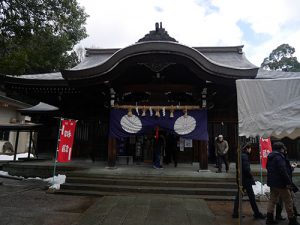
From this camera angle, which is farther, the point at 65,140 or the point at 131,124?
the point at 131,124

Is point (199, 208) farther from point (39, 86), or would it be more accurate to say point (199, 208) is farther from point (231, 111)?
point (39, 86)

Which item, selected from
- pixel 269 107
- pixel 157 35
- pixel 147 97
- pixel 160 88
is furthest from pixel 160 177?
pixel 157 35

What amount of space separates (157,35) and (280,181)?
8.52 metres

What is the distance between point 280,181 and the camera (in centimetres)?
523

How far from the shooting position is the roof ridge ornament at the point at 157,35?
11687mm

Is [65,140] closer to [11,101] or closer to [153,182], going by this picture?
[153,182]

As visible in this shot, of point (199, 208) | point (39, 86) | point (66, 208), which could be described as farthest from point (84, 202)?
point (39, 86)

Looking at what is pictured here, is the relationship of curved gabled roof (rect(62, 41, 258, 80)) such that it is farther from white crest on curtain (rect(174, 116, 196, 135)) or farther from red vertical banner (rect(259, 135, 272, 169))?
red vertical banner (rect(259, 135, 272, 169))

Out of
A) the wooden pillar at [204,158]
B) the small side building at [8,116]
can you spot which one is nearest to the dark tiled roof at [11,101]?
the small side building at [8,116]

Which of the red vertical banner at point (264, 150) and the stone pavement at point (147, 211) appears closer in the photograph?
the stone pavement at point (147, 211)

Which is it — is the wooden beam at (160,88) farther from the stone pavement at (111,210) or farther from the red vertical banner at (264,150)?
the stone pavement at (111,210)

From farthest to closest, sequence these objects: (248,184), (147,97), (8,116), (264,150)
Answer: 1. (8,116)
2. (147,97)
3. (264,150)
4. (248,184)

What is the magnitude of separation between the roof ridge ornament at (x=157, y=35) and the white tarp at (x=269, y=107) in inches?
300

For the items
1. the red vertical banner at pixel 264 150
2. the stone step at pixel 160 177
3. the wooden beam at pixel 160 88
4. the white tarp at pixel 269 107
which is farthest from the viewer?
the wooden beam at pixel 160 88
